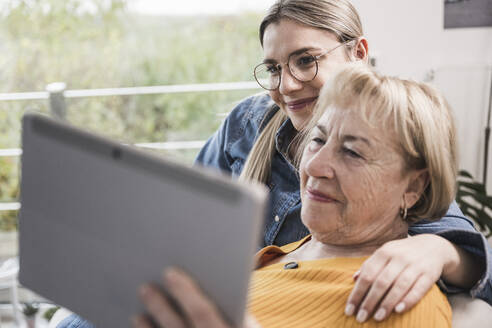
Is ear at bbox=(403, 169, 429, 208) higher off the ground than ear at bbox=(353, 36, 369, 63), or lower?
lower

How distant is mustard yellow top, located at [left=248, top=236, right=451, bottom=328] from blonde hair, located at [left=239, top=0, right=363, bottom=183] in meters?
0.42

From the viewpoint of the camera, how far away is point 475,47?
8.35ft

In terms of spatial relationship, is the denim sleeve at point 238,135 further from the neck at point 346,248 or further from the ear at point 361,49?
the neck at point 346,248

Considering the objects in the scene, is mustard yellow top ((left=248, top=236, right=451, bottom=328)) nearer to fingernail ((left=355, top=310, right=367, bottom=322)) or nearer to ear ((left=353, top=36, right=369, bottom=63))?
fingernail ((left=355, top=310, right=367, bottom=322))

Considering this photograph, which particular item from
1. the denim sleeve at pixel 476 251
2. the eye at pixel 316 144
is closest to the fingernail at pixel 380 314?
the denim sleeve at pixel 476 251

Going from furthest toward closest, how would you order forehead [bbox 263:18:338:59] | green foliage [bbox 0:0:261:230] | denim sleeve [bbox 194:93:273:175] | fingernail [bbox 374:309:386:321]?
1. green foliage [bbox 0:0:261:230]
2. denim sleeve [bbox 194:93:273:175]
3. forehead [bbox 263:18:338:59]
4. fingernail [bbox 374:309:386:321]

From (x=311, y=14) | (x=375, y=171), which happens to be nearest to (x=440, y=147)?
(x=375, y=171)

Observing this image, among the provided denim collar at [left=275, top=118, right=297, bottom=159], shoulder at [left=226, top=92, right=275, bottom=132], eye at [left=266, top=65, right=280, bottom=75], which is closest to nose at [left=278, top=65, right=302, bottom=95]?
eye at [left=266, top=65, right=280, bottom=75]

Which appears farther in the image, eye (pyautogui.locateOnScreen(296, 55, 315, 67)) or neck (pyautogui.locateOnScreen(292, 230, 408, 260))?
eye (pyautogui.locateOnScreen(296, 55, 315, 67))

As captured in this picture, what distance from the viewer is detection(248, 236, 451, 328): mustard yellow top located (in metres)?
0.93

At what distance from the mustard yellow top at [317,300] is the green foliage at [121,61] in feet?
9.65

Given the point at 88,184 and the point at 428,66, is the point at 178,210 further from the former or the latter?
the point at 428,66

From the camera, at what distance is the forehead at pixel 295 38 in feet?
4.66

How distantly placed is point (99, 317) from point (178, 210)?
0.82 feet
